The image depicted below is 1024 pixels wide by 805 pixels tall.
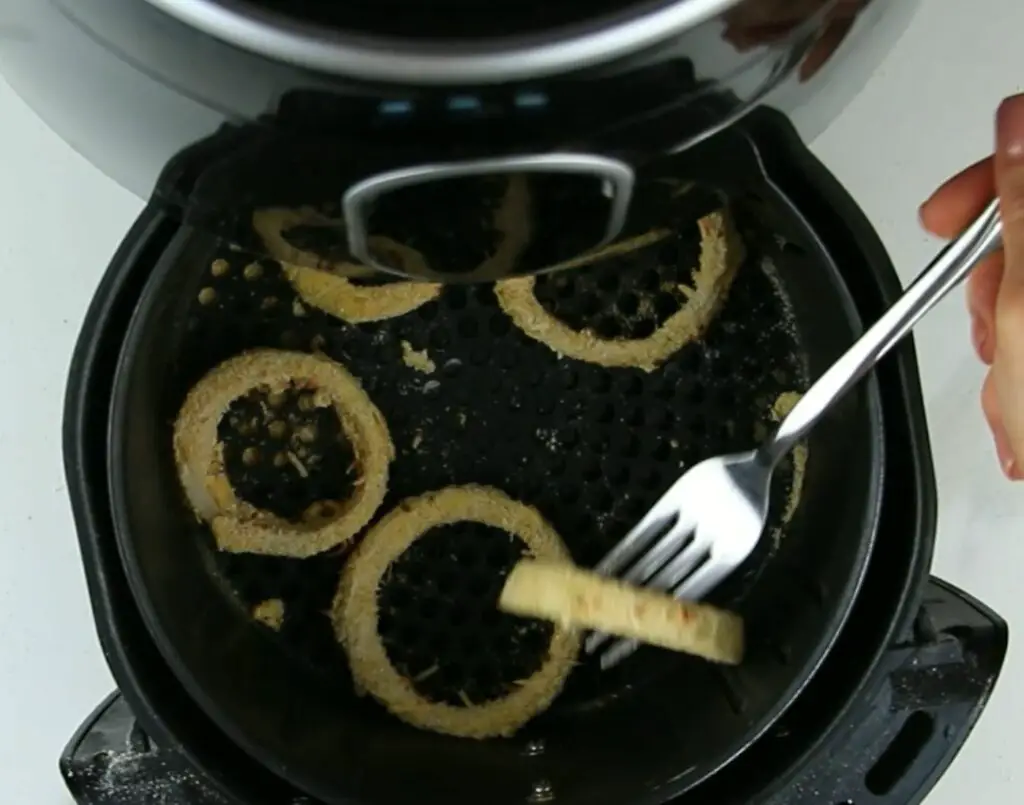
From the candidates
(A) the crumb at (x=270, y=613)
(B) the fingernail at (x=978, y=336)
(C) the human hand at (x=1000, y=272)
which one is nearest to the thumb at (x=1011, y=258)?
(C) the human hand at (x=1000, y=272)

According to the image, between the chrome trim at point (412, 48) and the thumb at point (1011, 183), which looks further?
the thumb at point (1011, 183)

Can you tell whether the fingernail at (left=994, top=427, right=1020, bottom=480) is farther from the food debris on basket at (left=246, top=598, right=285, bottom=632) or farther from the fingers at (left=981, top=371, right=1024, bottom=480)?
the food debris on basket at (left=246, top=598, right=285, bottom=632)

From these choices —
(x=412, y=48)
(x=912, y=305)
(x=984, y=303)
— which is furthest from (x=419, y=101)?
(x=984, y=303)

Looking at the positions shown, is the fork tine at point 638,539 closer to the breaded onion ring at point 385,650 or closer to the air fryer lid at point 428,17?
the breaded onion ring at point 385,650

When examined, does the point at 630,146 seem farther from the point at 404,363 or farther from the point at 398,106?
the point at 404,363

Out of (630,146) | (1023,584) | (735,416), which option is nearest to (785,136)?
(630,146)

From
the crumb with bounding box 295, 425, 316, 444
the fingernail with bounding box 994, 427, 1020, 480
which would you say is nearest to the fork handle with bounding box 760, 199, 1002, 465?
the fingernail with bounding box 994, 427, 1020, 480
